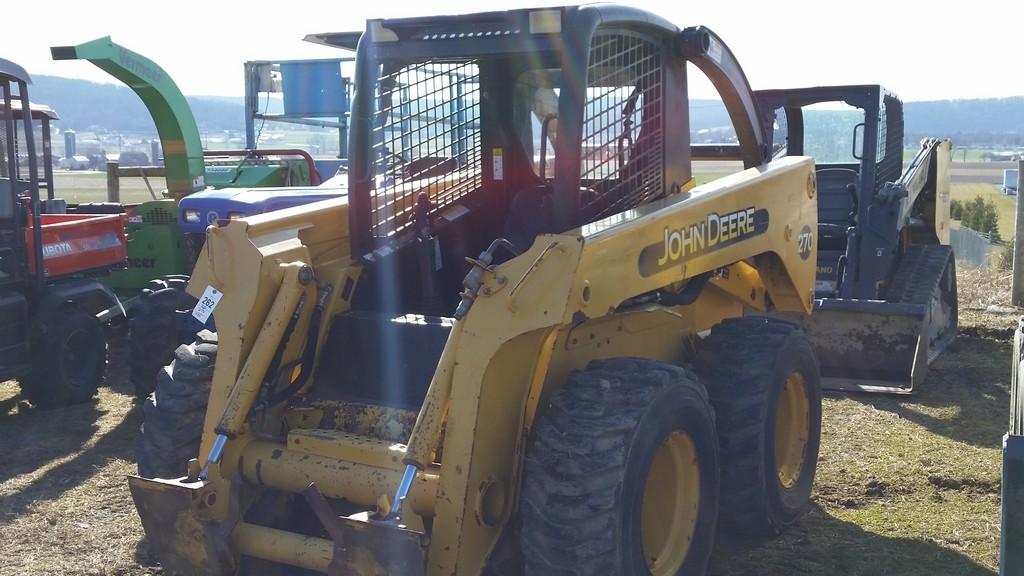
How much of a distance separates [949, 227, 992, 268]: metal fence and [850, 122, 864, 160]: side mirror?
7.21 m

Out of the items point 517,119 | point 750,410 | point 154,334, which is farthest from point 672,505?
point 154,334

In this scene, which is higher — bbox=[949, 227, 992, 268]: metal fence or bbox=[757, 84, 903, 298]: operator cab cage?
bbox=[757, 84, 903, 298]: operator cab cage

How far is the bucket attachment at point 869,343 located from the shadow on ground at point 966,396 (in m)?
0.15

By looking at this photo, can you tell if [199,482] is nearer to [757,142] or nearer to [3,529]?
[3,529]

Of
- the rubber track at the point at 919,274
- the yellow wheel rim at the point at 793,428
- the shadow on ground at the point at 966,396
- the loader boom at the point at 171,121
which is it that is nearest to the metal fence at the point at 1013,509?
the yellow wheel rim at the point at 793,428

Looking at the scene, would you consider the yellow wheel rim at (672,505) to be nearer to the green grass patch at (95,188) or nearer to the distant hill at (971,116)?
the green grass patch at (95,188)

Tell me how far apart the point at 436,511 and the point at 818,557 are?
213 centimetres

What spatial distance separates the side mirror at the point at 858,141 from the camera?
9.42 metres

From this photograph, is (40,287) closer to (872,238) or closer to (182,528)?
(182,528)

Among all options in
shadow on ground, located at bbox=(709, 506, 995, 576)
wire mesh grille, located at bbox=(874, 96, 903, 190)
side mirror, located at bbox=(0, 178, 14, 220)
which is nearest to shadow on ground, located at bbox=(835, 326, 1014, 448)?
wire mesh grille, located at bbox=(874, 96, 903, 190)

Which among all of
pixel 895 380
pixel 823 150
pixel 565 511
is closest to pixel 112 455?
pixel 565 511

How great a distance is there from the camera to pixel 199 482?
4.21 meters

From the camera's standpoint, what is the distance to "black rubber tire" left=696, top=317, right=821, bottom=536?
4969 mm

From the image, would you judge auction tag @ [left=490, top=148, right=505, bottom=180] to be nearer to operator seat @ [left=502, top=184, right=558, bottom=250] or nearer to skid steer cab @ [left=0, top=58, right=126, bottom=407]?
operator seat @ [left=502, top=184, right=558, bottom=250]
